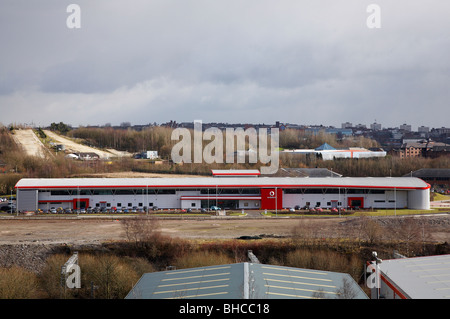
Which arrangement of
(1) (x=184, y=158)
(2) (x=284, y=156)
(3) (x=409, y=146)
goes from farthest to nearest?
(3) (x=409, y=146)
(2) (x=284, y=156)
(1) (x=184, y=158)

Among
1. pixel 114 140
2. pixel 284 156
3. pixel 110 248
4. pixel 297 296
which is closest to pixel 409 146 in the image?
pixel 284 156

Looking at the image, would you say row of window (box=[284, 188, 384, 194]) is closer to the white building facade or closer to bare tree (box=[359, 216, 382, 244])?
the white building facade

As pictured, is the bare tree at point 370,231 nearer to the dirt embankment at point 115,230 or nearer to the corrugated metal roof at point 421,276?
the dirt embankment at point 115,230

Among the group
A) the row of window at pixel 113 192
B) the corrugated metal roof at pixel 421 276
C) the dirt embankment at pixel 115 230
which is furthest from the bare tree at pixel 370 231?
the row of window at pixel 113 192

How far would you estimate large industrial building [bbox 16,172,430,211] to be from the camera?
24895 mm

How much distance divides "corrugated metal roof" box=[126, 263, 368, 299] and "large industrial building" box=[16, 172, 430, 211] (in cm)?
1512

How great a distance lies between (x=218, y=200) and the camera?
2534 centimetres

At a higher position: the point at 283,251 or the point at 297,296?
the point at 297,296

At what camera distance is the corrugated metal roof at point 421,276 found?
9170mm

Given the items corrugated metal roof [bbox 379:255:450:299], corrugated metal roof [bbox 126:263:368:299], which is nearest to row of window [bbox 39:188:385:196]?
corrugated metal roof [bbox 379:255:450:299]

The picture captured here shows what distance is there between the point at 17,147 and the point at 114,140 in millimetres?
18003

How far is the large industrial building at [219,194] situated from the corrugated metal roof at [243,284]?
49.6ft

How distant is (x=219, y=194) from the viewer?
25234 mm

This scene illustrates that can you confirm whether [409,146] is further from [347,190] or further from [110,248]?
[110,248]
